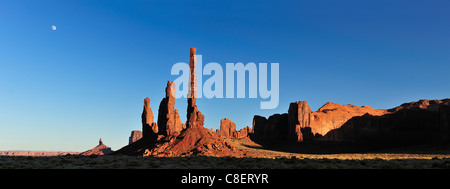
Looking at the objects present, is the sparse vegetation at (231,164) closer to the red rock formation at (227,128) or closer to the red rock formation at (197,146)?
the red rock formation at (197,146)

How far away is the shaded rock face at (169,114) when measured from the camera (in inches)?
4099

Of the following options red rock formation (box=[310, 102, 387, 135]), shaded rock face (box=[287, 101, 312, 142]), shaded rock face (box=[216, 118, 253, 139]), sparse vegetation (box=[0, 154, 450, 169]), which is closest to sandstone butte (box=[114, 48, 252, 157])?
sparse vegetation (box=[0, 154, 450, 169])

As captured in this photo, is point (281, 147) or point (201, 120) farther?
point (281, 147)

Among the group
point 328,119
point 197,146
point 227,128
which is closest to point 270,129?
point 328,119

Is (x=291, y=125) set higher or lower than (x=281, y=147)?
higher

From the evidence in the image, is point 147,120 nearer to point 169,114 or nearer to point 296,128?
point 169,114

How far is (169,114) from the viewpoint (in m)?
105

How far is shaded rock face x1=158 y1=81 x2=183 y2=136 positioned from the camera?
342 ft

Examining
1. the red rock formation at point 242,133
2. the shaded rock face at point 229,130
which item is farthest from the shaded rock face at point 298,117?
the shaded rock face at point 229,130

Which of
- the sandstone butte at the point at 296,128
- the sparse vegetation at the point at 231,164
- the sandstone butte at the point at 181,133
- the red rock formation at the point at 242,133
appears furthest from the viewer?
the red rock formation at the point at 242,133
